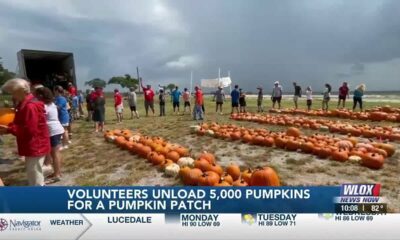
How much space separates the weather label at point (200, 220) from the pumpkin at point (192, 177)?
179cm

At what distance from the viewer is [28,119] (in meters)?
5.14

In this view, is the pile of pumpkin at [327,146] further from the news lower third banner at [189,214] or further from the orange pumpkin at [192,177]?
the orange pumpkin at [192,177]

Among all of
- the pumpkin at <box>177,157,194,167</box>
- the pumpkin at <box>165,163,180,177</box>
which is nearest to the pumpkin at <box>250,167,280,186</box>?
the pumpkin at <box>165,163,180,177</box>

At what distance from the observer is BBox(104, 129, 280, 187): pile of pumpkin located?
5551mm

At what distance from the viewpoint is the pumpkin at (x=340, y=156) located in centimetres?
763

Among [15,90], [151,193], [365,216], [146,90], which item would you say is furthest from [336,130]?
[146,90]

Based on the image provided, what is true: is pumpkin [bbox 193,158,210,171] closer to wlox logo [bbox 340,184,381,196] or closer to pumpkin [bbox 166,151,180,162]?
pumpkin [bbox 166,151,180,162]

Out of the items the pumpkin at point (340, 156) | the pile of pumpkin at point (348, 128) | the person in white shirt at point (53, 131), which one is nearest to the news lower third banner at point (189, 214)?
the person in white shirt at point (53, 131)

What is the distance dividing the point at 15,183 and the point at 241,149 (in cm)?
539

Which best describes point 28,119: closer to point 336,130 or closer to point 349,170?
point 349,170

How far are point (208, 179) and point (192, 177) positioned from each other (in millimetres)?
397

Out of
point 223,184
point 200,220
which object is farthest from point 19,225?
point 223,184

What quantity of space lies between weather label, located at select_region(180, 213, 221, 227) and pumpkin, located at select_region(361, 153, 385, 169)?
4434 millimetres

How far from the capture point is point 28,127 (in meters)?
5.16
